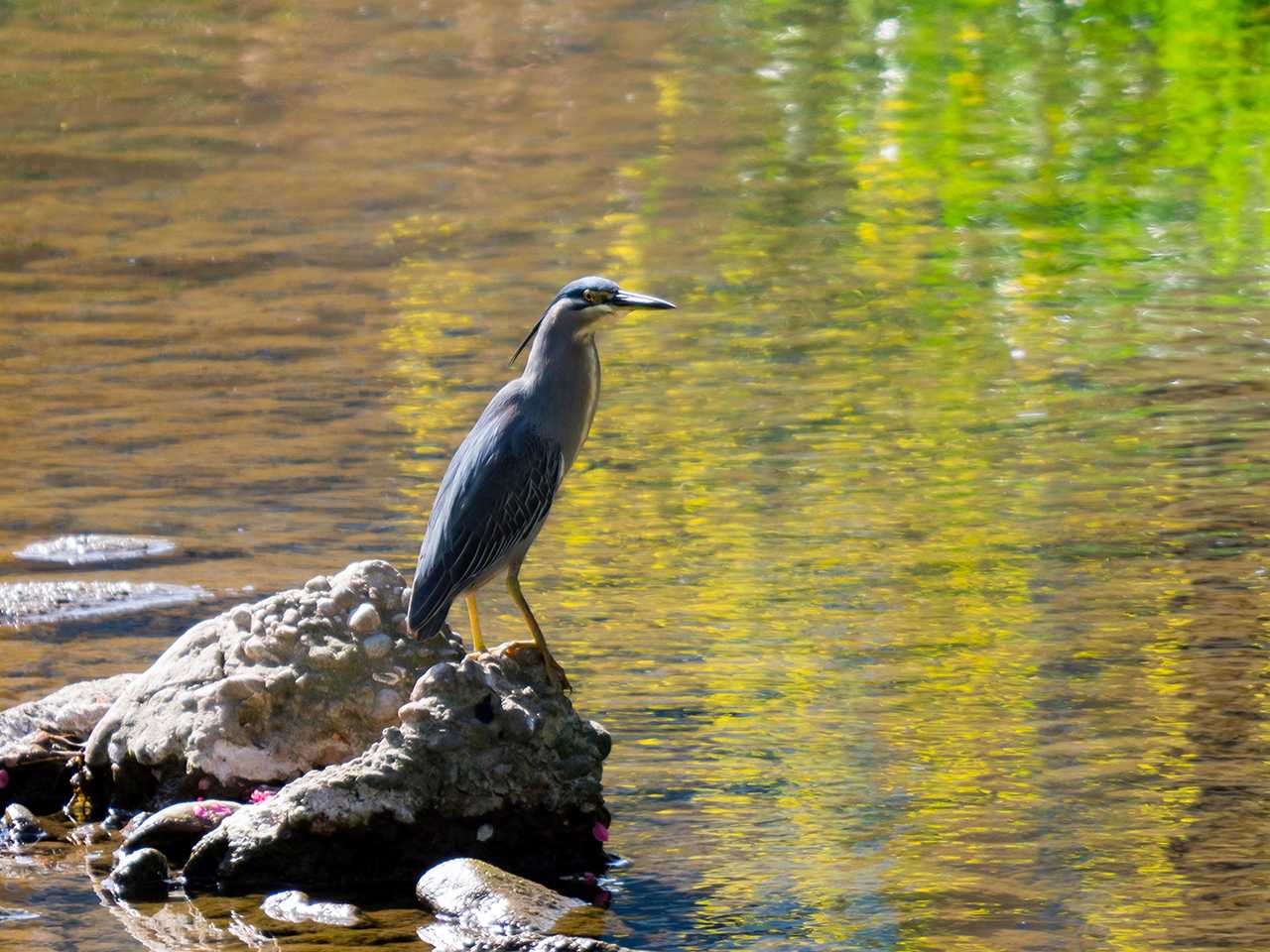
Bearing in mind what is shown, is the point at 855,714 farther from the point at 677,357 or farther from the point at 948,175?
the point at 948,175

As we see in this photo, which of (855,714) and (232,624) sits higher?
(232,624)

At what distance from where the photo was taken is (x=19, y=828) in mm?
6578

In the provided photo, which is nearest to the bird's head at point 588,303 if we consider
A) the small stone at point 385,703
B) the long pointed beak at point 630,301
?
the long pointed beak at point 630,301

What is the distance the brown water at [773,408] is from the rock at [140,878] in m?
0.09

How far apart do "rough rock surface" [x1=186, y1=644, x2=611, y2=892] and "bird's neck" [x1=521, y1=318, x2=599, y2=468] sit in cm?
79

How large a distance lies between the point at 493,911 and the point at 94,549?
12.4 ft

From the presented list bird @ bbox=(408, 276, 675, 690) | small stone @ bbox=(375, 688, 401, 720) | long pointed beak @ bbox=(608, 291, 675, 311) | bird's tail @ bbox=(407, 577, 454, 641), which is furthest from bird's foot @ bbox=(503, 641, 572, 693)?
long pointed beak @ bbox=(608, 291, 675, 311)

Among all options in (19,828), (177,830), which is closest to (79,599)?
(19,828)

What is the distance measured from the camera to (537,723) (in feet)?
20.2

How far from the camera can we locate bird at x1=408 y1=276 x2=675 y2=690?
650 cm

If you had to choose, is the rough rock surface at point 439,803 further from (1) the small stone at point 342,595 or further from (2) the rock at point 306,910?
(1) the small stone at point 342,595

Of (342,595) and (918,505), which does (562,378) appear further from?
(918,505)

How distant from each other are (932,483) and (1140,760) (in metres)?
2.88

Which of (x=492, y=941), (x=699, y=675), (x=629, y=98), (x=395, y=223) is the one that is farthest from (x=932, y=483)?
(x=629, y=98)
